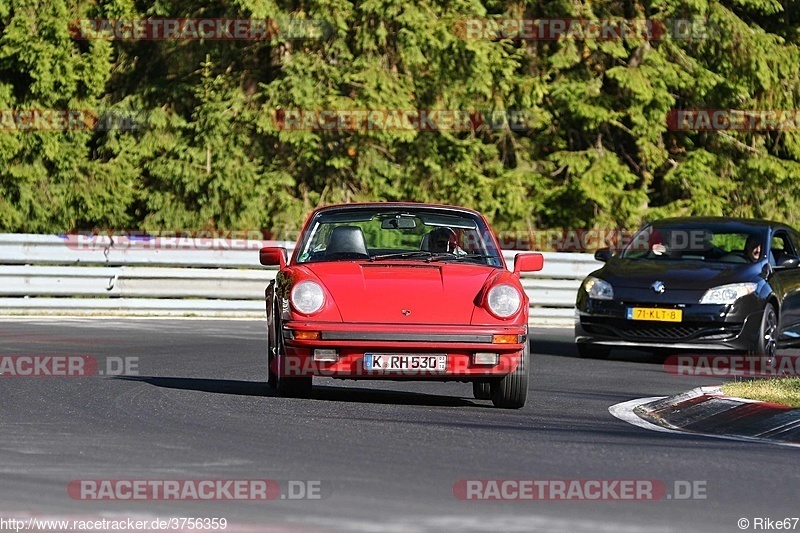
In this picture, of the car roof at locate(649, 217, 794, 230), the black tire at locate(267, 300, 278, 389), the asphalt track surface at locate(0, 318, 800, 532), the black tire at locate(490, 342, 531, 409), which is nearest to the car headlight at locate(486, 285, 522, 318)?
the black tire at locate(490, 342, 531, 409)

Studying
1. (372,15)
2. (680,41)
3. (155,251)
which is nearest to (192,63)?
(372,15)

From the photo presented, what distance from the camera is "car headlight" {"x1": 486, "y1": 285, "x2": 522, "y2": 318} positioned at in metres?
10.3

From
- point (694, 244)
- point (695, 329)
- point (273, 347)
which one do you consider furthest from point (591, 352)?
point (273, 347)

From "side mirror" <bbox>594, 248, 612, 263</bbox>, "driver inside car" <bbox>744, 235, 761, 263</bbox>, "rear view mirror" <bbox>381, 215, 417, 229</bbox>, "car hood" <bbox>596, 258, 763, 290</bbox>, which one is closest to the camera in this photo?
"rear view mirror" <bbox>381, 215, 417, 229</bbox>

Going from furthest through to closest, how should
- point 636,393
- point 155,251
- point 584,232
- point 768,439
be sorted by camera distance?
point 584,232
point 155,251
point 636,393
point 768,439

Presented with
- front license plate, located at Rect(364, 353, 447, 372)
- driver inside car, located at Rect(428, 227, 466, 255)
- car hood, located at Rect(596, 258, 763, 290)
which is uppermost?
driver inside car, located at Rect(428, 227, 466, 255)

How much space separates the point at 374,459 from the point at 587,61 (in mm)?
22455

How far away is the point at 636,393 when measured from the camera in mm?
12195

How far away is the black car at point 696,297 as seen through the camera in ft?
51.3

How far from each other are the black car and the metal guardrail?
548 centimetres

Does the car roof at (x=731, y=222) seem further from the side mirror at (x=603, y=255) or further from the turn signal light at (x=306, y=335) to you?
the turn signal light at (x=306, y=335)

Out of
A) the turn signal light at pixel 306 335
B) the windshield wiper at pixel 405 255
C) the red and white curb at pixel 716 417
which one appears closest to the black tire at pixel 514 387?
the red and white curb at pixel 716 417

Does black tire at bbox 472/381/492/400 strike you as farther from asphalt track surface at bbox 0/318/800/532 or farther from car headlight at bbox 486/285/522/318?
car headlight at bbox 486/285/522/318

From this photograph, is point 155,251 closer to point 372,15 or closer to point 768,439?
point 372,15
